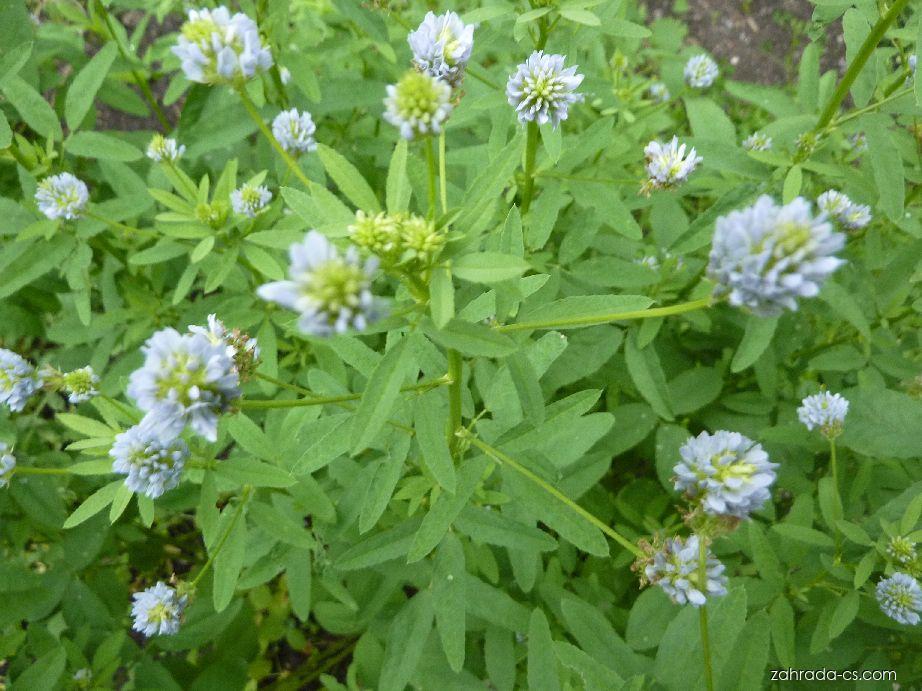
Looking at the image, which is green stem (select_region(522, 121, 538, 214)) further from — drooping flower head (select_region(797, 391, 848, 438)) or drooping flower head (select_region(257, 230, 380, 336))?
drooping flower head (select_region(797, 391, 848, 438))

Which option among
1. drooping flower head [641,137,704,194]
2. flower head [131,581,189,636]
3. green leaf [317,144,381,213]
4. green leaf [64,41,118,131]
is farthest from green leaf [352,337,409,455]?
green leaf [64,41,118,131]

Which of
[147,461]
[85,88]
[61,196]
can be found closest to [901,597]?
[147,461]

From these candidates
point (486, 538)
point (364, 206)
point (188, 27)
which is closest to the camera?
point (364, 206)

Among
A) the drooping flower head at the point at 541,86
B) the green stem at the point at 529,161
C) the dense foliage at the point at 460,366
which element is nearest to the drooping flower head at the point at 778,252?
the dense foliage at the point at 460,366

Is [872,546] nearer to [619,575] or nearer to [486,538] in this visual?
[619,575]

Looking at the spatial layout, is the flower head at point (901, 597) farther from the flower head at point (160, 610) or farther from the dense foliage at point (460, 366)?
the flower head at point (160, 610)

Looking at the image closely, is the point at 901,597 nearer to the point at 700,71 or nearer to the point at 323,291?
the point at 323,291

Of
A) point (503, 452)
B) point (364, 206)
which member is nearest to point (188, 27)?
→ point (364, 206)
